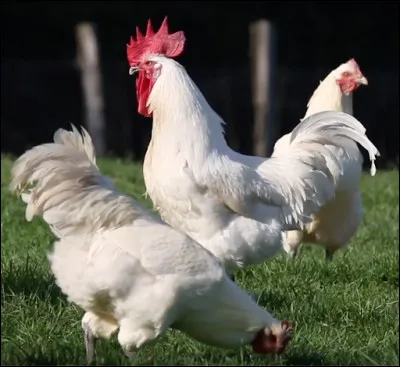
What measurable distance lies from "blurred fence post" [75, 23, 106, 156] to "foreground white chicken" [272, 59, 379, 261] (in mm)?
→ 6545

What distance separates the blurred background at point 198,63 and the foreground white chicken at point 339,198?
24.4 feet

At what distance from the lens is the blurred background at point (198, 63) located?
15555mm

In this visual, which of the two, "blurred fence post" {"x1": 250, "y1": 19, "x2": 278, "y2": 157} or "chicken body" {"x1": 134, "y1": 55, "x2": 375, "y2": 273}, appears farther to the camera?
"blurred fence post" {"x1": 250, "y1": 19, "x2": 278, "y2": 157}

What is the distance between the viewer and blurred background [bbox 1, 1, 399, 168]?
15.6 m

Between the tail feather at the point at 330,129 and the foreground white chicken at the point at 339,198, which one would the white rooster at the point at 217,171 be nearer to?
the tail feather at the point at 330,129

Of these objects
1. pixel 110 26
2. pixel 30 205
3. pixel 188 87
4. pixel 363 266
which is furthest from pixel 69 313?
pixel 110 26

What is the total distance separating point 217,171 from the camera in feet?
18.9

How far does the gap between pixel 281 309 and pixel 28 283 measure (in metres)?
1.53

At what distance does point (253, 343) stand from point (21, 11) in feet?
39.7

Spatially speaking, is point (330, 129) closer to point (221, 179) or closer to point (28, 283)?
point (221, 179)

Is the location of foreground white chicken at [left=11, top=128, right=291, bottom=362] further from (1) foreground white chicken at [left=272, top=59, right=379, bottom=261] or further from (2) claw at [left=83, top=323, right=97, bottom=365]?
(1) foreground white chicken at [left=272, top=59, right=379, bottom=261]

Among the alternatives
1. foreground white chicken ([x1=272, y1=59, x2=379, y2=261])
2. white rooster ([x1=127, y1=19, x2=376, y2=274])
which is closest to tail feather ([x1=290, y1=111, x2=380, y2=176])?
white rooster ([x1=127, y1=19, x2=376, y2=274])

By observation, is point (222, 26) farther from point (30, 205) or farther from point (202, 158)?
point (30, 205)

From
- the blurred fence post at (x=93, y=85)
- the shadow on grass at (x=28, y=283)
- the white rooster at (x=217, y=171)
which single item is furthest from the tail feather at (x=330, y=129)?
the blurred fence post at (x=93, y=85)
